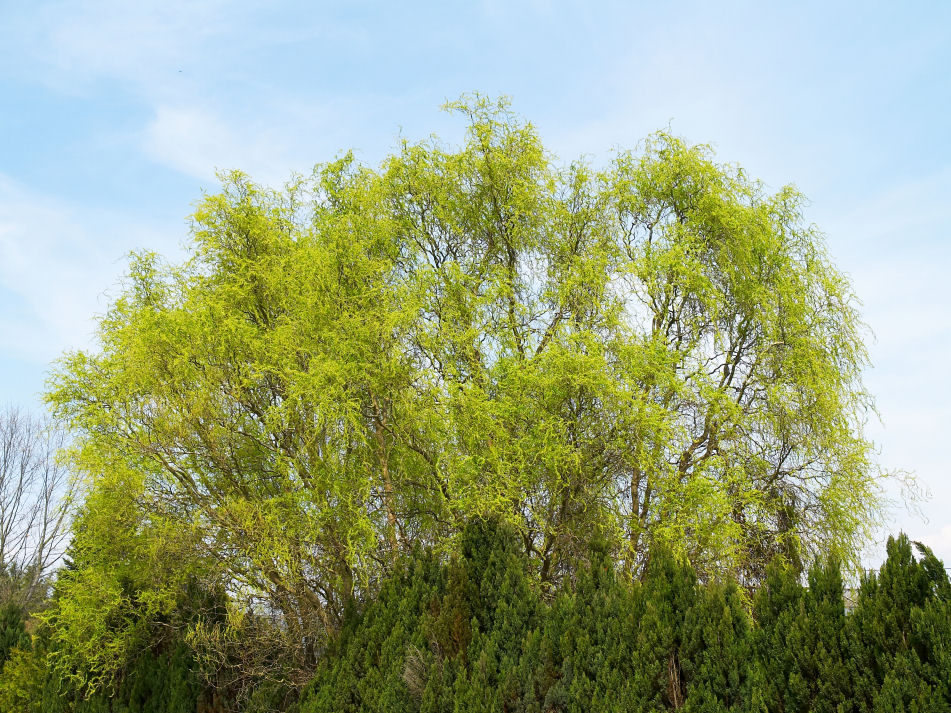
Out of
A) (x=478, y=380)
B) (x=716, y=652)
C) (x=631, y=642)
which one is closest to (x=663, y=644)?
(x=631, y=642)

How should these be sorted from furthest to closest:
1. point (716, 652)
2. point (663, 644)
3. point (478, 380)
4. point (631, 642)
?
point (478, 380), point (631, 642), point (663, 644), point (716, 652)

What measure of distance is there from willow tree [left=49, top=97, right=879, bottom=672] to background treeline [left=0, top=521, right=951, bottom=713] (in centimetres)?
164

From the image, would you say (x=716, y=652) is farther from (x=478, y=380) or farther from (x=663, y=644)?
(x=478, y=380)

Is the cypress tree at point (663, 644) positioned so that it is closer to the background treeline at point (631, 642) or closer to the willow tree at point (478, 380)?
the background treeline at point (631, 642)

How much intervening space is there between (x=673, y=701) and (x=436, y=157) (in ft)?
34.1

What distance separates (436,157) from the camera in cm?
1426

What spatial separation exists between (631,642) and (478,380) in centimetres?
612

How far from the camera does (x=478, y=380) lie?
492 inches

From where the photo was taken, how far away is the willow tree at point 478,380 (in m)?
11.3

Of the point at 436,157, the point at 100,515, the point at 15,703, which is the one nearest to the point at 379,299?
the point at 436,157

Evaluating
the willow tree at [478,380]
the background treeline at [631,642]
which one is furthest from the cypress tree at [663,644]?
the willow tree at [478,380]

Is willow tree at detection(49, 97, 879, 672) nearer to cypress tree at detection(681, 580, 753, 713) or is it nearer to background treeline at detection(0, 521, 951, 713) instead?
background treeline at detection(0, 521, 951, 713)

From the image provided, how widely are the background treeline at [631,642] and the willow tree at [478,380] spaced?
1636 millimetres

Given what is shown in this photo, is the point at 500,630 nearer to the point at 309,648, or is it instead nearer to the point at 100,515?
the point at 309,648
